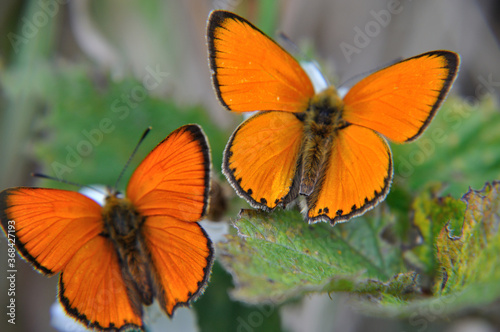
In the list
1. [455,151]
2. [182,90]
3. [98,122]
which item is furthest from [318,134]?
[182,90]

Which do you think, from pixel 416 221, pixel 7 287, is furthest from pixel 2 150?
pixel 416 221

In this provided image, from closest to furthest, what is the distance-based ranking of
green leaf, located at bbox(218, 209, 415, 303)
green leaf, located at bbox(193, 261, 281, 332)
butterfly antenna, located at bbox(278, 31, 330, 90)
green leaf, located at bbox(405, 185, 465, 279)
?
green leaf, located at bbox(218, 209, 415, 303) < green leaf, located at bbox(405, 185, 465, 279) < butterfly antenna, located at bbox(278, 31, 330, 90) < green leaf, located at bbox(193, 261, 281, 332)

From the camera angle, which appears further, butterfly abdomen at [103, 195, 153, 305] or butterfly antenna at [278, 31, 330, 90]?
butterfly antenna at [278, 31, 330, 90]

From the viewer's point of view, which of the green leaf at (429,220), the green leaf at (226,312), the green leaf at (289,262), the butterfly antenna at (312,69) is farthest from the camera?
the green leaf at (226,312)

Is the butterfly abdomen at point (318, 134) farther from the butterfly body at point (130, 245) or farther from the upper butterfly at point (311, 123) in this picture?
the butterfly body at point (130, 245)

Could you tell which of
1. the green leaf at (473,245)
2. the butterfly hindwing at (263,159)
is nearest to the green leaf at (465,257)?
the green leaf at (473,245)

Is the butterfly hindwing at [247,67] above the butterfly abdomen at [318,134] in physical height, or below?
above

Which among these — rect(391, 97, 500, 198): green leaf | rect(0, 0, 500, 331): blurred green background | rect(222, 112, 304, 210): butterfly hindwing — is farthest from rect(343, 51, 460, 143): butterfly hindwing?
rect(391, 97, 500, 198): green leaf

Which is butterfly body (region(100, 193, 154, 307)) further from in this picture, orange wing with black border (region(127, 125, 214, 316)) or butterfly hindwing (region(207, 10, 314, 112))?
butterfly hindwing (region(207, 10, 314, 112))
